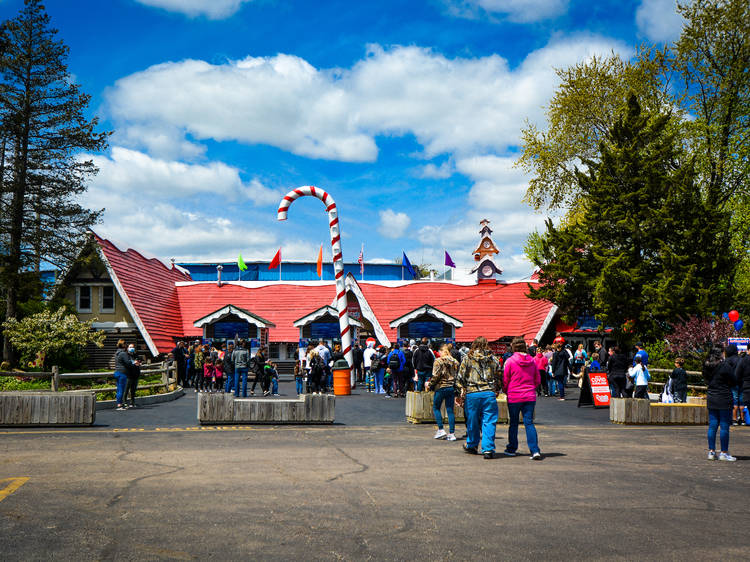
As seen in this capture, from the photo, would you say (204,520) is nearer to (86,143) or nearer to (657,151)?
→ (657,151)

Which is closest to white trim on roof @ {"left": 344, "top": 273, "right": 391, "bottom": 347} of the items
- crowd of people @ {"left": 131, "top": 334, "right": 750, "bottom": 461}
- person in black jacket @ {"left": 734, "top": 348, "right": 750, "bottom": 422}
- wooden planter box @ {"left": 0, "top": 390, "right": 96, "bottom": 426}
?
crowd of people @ {"left": 131, "top": 334, "right": 750, "bottom": 461}

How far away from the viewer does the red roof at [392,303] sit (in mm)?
37625

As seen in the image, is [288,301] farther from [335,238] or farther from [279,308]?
[335,238]

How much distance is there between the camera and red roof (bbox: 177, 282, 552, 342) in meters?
37.6

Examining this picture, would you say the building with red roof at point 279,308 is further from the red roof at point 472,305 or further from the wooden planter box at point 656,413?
the wooden planter box at point 656,413

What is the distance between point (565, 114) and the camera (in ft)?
110

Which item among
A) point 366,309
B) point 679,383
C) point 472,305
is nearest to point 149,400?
point 679,383

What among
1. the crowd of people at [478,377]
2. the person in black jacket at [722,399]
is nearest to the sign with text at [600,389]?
the crowd of people at [478,377]

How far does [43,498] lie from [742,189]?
100 feet

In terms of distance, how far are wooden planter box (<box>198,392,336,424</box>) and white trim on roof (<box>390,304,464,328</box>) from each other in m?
19.1

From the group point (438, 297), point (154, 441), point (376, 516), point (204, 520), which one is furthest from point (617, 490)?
point (438, 297)

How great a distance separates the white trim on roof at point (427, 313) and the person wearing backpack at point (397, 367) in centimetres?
1090

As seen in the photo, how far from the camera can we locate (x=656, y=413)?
16.1m

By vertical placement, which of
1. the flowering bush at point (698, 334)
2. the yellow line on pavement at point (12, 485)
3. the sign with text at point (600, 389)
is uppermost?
the flowering bush at point (698, 334)
